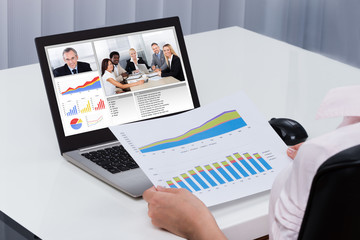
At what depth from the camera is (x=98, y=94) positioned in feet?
4.25

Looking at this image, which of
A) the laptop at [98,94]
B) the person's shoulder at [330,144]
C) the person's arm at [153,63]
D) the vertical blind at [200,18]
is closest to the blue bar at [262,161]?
the laptop at [98,94]

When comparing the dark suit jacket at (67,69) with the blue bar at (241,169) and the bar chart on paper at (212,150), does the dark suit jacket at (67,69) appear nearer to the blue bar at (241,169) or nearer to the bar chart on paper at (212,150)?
the bar chart on paper at (212,150)

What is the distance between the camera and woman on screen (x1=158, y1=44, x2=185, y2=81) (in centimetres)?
137

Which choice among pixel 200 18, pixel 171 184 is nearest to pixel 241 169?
pixel 171 184

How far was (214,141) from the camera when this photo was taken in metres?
1.19

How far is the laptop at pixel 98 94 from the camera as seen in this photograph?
124 centimetres

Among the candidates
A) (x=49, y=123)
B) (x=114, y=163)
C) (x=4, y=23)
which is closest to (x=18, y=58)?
Answer: (x=4, y=23)

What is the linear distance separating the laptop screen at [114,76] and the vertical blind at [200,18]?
1.19 metres

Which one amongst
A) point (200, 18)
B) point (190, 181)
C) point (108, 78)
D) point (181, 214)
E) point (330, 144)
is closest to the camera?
point (330, 144)

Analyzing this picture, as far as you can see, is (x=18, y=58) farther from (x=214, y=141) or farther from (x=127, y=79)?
(x=214, y=141)

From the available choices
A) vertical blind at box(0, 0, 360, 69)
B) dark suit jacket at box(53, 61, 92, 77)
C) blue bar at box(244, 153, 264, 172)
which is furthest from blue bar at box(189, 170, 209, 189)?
vertical blind at box(0, 0, 360, 69)

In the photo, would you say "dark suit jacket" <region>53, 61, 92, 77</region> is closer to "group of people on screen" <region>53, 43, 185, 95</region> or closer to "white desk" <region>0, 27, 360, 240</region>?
"group of people on screen" <region>53, 43, 185, 95</region>

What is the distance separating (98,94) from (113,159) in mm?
158

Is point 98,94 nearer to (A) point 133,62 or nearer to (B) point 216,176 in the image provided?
(A) point 133,62
